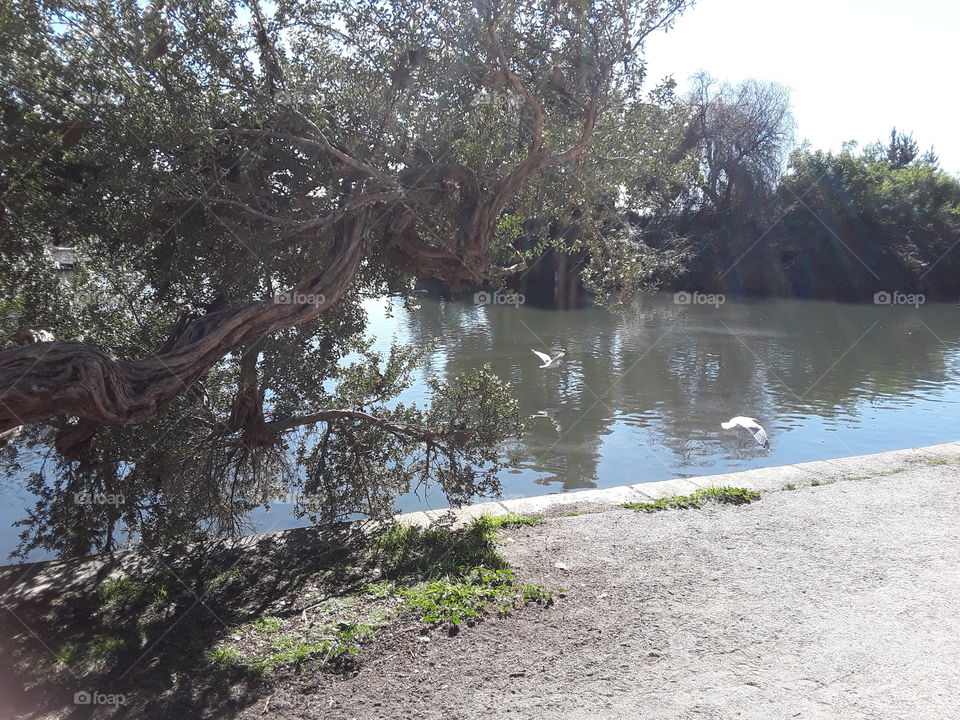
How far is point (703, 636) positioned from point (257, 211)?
12.2ft

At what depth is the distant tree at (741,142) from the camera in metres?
34.3

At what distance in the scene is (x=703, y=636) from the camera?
3.79 m

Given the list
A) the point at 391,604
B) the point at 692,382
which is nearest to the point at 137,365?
the point at 391,604

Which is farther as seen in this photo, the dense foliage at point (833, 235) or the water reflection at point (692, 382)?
the dense foliage at point (833, 235)

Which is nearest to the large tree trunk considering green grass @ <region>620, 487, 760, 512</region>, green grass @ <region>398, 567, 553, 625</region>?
green grass @ <region>398, 567, 553, 625</region>

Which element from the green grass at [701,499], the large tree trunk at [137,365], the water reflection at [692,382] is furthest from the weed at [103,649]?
the water reflection at [692,382]

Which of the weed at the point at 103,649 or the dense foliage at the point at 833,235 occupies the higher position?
the dense foliage at the point at 833,235

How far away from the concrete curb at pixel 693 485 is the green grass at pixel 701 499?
0.13m

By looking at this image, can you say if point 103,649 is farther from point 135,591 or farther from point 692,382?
point 692,382

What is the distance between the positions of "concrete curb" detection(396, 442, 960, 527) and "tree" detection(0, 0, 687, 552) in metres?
0.37

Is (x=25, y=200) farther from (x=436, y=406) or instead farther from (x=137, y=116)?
(x=436, y=406)

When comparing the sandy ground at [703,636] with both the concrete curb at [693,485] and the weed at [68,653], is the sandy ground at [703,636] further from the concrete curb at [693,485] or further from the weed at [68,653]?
the weed at [68,653]

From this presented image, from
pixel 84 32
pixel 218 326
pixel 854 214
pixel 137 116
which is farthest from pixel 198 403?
pixel 854 214

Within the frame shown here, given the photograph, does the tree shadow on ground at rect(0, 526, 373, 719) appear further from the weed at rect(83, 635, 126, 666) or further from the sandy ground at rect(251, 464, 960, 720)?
the sandy ground at rect(251, 464, 960, 720)
